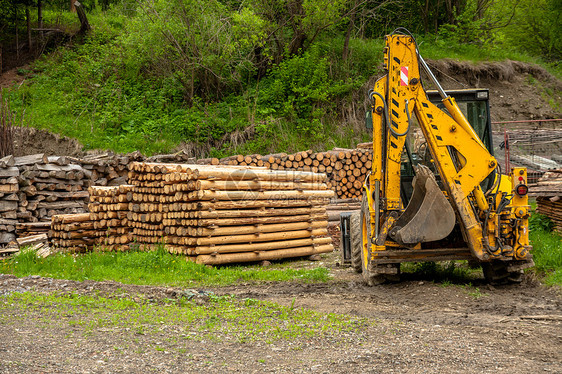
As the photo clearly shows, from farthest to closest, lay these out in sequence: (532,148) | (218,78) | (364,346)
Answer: (218,78)
(532,148)
(364,346)

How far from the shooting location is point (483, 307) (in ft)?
24.7

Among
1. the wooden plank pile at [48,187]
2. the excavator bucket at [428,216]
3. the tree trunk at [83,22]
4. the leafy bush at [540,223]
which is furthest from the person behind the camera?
the tree trunk at [83,22]

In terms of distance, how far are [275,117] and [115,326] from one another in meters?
18.3

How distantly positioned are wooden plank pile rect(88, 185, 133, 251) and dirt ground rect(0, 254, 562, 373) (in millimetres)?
5540

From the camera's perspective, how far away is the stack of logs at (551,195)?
38.3ft

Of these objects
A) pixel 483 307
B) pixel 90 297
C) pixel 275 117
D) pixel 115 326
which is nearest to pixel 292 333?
pixel 115 326

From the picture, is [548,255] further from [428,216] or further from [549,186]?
[428,216]

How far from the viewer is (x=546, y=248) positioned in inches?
424

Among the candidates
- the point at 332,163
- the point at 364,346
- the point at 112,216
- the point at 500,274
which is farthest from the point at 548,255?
the point at 332,163

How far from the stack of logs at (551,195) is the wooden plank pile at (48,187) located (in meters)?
11.6

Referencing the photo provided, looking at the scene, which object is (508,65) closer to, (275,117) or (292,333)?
(275,117)

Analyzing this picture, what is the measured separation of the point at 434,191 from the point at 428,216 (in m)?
0.35

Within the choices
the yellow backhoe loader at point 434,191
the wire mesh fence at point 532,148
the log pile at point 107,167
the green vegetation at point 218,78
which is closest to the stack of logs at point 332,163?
the log pile at point 107,167

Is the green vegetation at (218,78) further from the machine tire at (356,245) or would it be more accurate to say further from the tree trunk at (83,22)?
the machine tire at (356,245)
